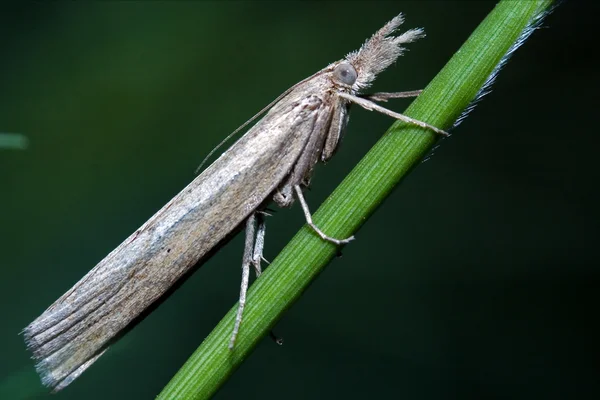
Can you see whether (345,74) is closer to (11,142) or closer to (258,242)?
(258,242)

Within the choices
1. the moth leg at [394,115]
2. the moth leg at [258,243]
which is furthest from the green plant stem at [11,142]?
the moth leg at [258,243]

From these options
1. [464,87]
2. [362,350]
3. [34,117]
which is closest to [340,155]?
[362,350]

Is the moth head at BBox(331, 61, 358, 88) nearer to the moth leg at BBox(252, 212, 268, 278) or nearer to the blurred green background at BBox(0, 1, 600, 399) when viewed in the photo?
the moth leg at BBox(252, 212, 268, 278)

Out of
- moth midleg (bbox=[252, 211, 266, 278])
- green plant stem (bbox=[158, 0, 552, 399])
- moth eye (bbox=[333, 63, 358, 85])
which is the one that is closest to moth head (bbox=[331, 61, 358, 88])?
moth eye (bbox=[333, 63, 358, 85])

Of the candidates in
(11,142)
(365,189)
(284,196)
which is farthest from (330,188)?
(11,142)

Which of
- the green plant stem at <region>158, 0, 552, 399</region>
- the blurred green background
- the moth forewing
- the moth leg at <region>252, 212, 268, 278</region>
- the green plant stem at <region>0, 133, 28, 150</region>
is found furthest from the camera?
the blurred green background

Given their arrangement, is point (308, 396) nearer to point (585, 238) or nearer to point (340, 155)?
point (340, 155)
